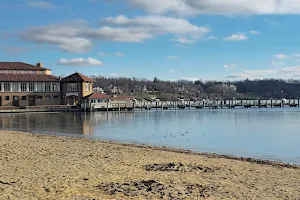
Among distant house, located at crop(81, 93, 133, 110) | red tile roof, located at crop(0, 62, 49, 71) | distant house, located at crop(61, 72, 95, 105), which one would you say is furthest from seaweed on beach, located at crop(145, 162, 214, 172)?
red tile roof, located at crop(0, 62, 49, 71)

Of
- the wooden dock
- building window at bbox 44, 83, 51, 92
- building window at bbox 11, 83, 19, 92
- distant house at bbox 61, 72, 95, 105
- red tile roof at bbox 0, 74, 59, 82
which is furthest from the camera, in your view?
the wooden dock

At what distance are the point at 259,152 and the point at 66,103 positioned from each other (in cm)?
5873

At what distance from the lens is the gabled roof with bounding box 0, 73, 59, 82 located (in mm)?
71875

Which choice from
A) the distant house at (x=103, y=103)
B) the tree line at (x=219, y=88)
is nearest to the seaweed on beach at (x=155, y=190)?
the distant house at (x=103, y=103)

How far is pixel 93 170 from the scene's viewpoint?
1241 centimetres

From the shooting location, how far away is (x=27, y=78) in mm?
73312

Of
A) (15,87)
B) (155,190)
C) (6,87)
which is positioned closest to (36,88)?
(15,87)

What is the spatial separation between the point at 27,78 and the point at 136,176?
6668 centimetres

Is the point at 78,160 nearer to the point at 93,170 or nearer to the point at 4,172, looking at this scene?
the point at 93,170

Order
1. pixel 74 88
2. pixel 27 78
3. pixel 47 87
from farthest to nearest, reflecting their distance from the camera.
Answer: pixel 47 87, pixel 74 88, pixel 27 78

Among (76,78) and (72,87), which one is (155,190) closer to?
(76,78)

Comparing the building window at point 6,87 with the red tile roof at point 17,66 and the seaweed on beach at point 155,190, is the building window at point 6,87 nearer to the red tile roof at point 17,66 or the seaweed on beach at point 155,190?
the red tile roof at point 17,66

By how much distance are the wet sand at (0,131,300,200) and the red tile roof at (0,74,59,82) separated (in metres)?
59.0

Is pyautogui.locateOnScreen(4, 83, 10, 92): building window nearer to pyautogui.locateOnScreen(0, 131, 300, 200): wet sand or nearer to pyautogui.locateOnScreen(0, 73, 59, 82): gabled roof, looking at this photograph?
pyautogui.locateOnScreen(0, 73, 59, 82): gabled roof
